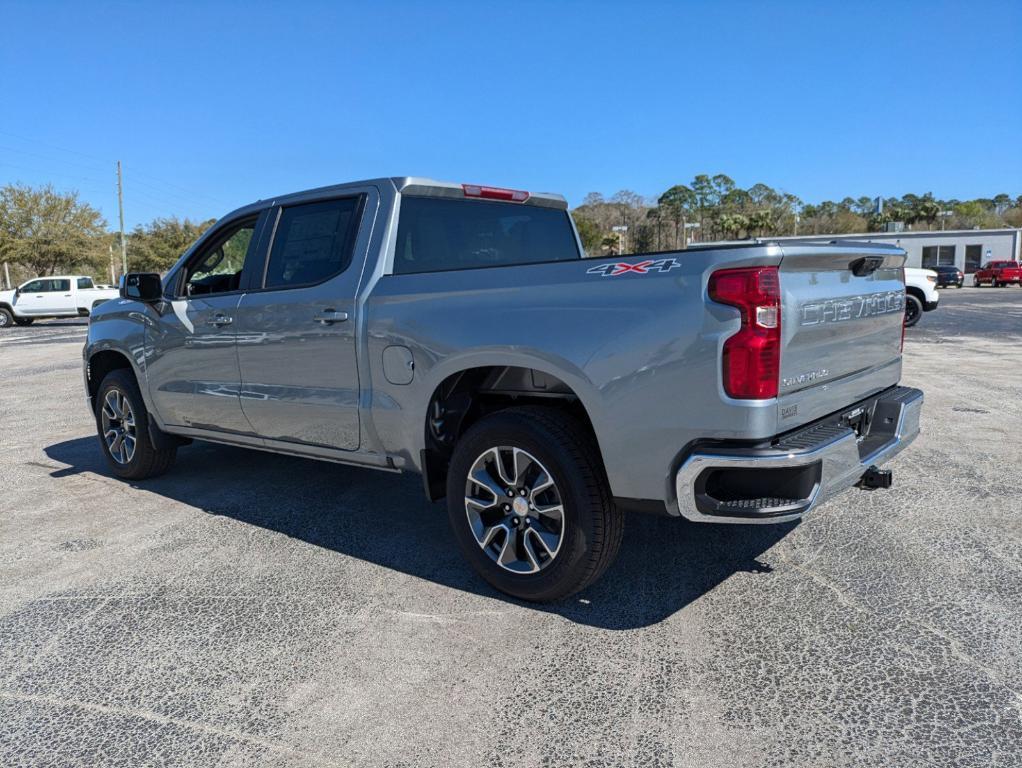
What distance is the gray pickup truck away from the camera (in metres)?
2.81

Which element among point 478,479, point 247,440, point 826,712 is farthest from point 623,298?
point 247,440

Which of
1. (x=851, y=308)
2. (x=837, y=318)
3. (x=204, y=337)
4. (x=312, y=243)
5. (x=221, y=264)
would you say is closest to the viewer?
(x=837, y=318)

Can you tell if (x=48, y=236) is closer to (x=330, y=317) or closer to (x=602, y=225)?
(x=602, y=225)

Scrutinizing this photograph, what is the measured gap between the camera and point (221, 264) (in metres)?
5.05

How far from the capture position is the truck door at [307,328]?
4.04 meters

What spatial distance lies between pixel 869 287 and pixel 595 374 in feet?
4.70

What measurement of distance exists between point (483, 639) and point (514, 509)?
1.91ft

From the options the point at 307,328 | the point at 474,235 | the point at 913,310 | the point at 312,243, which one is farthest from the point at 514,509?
the point at 913,310

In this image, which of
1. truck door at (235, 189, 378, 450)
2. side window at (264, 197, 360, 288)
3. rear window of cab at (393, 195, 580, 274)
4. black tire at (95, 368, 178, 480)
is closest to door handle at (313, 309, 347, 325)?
truck door at (235, 189, 378, 450)

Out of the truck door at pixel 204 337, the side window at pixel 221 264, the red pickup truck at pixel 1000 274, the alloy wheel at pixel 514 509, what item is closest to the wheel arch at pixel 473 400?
the alloy wheel at pixel 514 509

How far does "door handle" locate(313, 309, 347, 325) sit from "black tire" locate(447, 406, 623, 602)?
40.7 inches

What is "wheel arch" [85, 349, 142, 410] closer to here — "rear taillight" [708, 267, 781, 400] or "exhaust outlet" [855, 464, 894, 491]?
"rear taillight" [708, 267, 781, 400]

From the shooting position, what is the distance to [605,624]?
3279 millimetres

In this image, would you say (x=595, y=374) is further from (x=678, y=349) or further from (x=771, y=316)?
(x=771, y=316)
